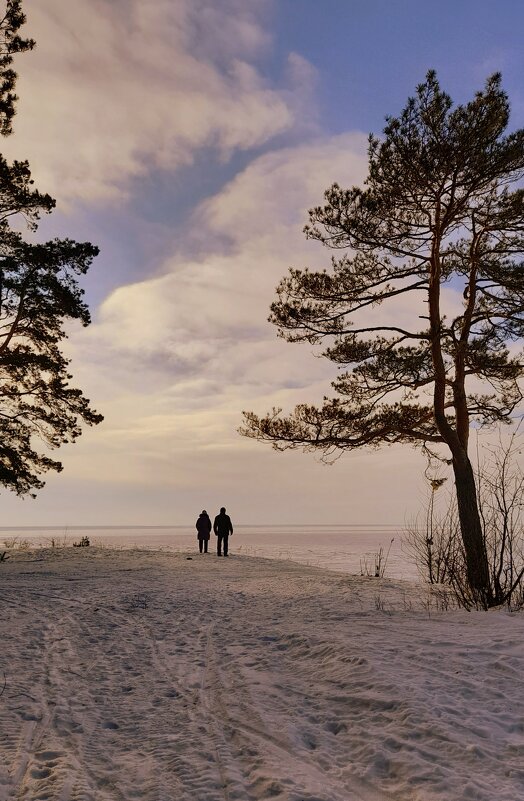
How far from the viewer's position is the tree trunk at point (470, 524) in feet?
32.1

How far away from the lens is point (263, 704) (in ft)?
15.5

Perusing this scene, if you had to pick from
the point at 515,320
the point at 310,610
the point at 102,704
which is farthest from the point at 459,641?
the point at 515,320

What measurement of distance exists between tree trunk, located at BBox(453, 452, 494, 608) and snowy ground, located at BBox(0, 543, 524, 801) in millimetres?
1444

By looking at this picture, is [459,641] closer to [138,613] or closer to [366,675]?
[366,675]

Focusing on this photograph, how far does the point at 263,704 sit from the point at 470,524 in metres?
8.68

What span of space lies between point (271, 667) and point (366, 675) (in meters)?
1.19

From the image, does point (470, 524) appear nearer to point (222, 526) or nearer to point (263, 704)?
point (263, 704)

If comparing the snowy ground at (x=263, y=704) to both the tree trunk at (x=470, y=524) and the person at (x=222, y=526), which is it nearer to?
the tree trunk at (x=470, y=524)

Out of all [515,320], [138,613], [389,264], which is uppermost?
[389,264]

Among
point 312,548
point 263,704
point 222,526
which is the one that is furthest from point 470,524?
point 312,548

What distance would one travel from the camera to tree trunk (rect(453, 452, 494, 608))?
9.78 metres

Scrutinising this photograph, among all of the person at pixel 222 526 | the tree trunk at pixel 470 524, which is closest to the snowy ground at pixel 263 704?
the tree trunk at pixel 470 524

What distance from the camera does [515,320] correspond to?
12891 mm

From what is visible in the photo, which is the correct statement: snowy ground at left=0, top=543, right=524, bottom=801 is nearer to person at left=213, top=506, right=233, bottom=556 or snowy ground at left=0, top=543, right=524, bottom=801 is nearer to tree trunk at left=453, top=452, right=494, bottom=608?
tree trunk at left=453, top=452, right=494, bottom=608
